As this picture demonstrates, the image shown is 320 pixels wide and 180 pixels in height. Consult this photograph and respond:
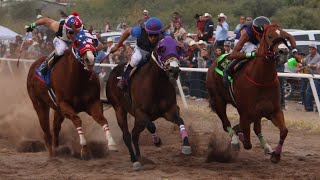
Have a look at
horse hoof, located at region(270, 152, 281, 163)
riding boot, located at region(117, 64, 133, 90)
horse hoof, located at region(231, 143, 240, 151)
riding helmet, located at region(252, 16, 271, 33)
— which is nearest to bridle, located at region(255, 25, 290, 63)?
riding helmet, located at region(252, 16, 271, 33)

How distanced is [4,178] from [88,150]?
152 centimetres

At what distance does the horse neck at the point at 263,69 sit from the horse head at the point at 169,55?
1.15 meters

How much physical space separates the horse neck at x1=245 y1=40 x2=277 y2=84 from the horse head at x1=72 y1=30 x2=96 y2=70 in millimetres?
2323

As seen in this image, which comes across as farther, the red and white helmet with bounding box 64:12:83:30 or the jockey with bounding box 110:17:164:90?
the red and white helmet with bounding box 64:12:83:30

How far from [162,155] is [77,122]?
5.29 ft

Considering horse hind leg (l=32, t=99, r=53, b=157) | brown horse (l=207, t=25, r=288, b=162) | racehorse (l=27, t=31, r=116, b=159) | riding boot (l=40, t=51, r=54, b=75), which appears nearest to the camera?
brown horse (l=207, t=25, r=288, b=162)

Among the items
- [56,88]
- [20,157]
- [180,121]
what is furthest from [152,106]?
[20,157]

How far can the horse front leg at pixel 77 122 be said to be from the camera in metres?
9.96

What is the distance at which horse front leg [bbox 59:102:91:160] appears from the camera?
32.7 ft

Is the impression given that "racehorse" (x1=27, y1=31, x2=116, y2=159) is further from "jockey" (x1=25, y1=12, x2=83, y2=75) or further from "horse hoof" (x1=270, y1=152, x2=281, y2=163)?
"horse hoof" (x1=270, y1=152, x2=281, y2=163)

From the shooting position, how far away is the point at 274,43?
9281mm

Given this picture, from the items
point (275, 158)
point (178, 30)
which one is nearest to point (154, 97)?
point (275, 158)

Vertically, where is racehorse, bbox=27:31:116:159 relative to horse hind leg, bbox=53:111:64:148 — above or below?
above

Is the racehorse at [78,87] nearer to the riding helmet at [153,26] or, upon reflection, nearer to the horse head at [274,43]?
the riding helmet at [153,26]
